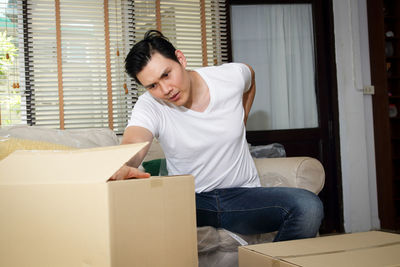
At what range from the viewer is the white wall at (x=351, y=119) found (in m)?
3.07

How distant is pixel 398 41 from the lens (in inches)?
140

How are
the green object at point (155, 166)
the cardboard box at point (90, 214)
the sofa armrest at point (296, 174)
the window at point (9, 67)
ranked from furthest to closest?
the window at point (9, 67), the green object at point (155, 166), the sofa armrest at point (296, 174), the cardboard box at point (90, 214)

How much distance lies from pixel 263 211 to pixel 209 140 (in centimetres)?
33

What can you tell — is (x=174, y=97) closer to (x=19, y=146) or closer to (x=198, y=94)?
(x=198, y=94)

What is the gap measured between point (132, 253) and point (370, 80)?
297 cm

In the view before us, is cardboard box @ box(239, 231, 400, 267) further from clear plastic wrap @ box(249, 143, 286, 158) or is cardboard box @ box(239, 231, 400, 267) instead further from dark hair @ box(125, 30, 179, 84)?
clear plastic wrap @ box(249, 143, 286, 158)

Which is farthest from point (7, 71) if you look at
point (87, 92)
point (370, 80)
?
point (370, 80)

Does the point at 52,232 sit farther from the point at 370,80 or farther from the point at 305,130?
the point at 370,80

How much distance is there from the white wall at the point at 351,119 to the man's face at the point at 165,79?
78.9 inches

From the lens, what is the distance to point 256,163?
191cm

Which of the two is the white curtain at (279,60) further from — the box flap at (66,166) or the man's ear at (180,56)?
the box flap at (66,166)

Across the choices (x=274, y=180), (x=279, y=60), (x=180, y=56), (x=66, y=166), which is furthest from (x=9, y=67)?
(x=66, y=166)

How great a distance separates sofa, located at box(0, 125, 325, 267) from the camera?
1.44m

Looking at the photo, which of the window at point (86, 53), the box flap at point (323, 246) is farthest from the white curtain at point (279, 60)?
the box flap at point (323, 246)
